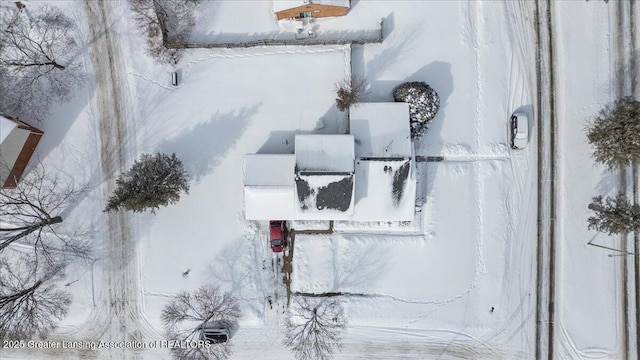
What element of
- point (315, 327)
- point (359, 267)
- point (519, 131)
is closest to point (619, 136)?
point (519, 131)

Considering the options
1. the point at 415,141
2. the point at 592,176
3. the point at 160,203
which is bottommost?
the point at 160,203

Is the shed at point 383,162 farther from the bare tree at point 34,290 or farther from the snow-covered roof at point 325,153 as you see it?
the bare tree at point 34,290

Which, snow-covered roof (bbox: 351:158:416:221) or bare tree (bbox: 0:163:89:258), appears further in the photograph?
bare tree (bbox: 0:163:89:258)

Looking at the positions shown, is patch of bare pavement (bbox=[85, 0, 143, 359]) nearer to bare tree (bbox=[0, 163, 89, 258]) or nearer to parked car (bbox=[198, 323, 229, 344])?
bare tree (bbox=[0, 163, 89, 258])

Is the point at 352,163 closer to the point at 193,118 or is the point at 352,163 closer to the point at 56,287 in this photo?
the point at 193,118

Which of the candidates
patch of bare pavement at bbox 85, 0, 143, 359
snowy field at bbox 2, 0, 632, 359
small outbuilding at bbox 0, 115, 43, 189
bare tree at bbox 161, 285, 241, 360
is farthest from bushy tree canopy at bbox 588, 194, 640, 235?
small outbuilding at bbox 0, 115, 43, 189

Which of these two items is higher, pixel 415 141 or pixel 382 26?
pixel 382 26

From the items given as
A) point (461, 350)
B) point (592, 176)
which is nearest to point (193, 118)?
point (461, 350)
